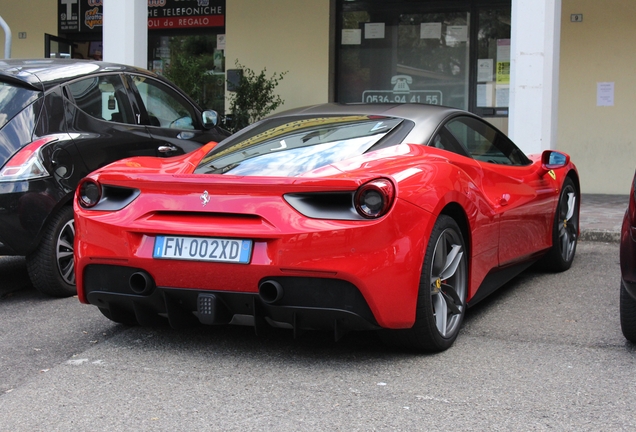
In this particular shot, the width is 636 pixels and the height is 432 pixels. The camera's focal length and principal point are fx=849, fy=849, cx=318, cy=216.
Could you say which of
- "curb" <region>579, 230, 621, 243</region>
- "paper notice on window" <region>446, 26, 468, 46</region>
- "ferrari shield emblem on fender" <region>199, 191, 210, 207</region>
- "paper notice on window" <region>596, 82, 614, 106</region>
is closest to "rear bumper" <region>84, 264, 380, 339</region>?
"ferrari shield emblem on fender" <region>199, 191, 210, 207</region>

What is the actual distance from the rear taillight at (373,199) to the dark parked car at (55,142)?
252cm

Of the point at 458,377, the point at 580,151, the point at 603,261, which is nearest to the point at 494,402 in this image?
the point at 458,377

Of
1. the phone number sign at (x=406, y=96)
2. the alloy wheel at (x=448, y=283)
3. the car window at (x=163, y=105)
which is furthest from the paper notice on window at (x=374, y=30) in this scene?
the alloy wheel at (x=448, y=283)

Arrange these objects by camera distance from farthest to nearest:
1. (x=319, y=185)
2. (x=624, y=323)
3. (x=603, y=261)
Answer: (x=603, y=261), (x=624, y=323), (x=319, y=185)

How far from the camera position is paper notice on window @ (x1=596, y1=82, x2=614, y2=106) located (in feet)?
38.2

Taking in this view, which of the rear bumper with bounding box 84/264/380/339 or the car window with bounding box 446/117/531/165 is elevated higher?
the car window with bounding box 446/117/531/165

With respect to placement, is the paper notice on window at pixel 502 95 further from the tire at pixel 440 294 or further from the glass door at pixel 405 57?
the tire at pixel 440 294

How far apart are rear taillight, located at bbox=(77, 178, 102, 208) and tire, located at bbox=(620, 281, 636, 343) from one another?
8.71 ft

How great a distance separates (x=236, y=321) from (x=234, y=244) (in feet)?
1.37

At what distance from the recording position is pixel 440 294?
4168 mm

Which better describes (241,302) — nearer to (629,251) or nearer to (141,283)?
(141,283)

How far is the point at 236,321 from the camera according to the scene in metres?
4.00

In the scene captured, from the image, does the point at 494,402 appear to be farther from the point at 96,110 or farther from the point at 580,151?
the point at 580,151

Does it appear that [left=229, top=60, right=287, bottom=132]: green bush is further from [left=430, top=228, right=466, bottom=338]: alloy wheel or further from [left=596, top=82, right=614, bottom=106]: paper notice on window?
[left=430, top=228, right=466, bottom=338]: alloy wheel
